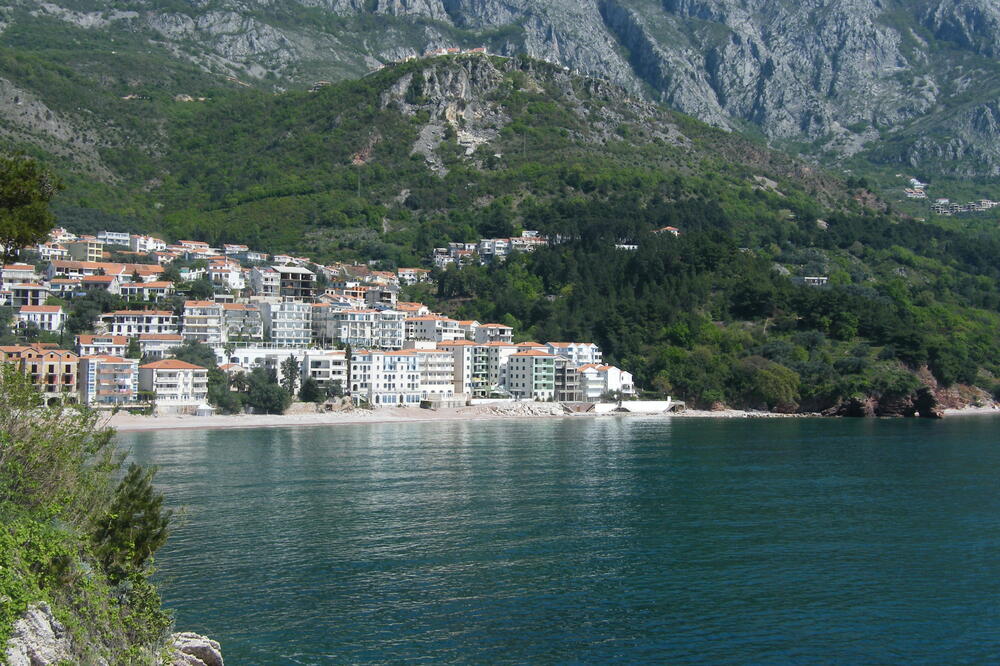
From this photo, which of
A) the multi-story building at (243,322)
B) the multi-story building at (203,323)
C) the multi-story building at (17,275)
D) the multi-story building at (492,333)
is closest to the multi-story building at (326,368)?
the multi-story building at (203,323)

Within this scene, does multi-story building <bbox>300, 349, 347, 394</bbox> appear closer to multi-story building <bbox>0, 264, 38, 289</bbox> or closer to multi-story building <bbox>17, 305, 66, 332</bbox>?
multi-story building <bbox>17, 305, 66, 332</bbox>

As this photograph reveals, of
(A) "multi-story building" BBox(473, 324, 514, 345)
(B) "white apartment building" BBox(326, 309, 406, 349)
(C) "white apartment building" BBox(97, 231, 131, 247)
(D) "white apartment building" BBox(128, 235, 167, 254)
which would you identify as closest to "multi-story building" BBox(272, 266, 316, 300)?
(B) "white apartment building" BBox(326, 309, 406, 349)

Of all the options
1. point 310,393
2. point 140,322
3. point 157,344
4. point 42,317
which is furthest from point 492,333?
point 42,317

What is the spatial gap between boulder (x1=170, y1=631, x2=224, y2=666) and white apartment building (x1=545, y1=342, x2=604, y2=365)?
73431mm

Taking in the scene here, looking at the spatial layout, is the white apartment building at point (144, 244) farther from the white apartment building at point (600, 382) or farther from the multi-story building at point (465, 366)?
the white apartment building at point (600, 382)

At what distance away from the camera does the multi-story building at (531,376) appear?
85.9 meters

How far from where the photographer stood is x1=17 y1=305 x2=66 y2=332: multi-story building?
77000 millimetres

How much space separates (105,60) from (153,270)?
289ft

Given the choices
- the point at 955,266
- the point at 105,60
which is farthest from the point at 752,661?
the point at 105,60

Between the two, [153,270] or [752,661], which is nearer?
[752,661]

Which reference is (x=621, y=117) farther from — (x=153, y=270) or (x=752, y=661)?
(x=752, y=661)

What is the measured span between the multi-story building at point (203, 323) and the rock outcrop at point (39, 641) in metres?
69.1

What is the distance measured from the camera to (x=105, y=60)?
546 feet

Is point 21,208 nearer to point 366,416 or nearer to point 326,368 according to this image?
point 366,416
